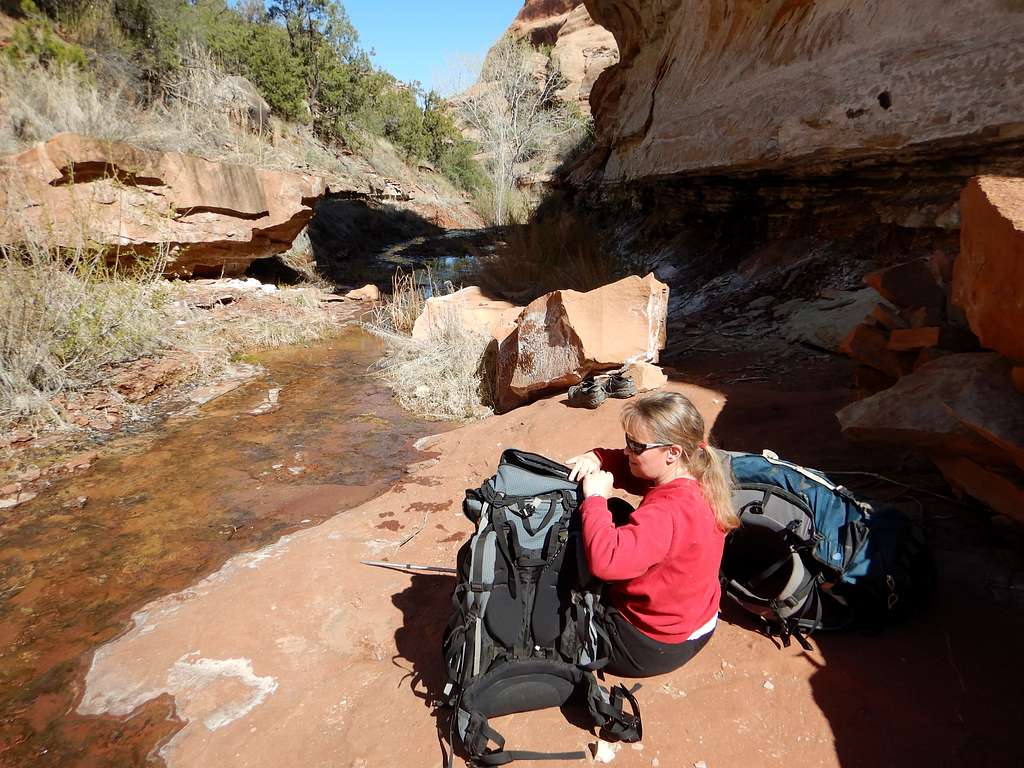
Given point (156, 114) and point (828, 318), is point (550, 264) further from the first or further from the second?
point (156, 114)

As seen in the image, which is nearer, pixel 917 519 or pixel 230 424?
pixel 917 519

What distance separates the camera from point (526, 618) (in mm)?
1840

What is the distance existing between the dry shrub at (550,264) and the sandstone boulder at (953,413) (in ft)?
18.2

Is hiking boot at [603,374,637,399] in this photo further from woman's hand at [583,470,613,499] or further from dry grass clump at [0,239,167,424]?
dry grass clump at [0,239,167,424]

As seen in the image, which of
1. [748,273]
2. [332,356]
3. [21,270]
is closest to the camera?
[21,270]

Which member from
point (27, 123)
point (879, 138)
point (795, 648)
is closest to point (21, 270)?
point (27, 123)

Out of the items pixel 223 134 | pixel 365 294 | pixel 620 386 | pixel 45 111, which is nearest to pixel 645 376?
pixel 620 386

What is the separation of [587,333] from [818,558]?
9.89 feet

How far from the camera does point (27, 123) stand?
779cm

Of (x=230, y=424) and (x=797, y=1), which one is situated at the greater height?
(x=797, y=1)

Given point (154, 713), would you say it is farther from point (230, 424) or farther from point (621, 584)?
point (230, 424)

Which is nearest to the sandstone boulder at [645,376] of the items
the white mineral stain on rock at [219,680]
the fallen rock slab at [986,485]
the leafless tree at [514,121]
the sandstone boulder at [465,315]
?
the sandstone boulder at [465,315]

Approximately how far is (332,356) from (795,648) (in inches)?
267

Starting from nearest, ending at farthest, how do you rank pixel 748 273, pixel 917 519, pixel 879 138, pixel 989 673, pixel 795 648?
pixel 989 673
pixel 795 648
pixel 917 519
pixel 879 138
pixel 748 273
